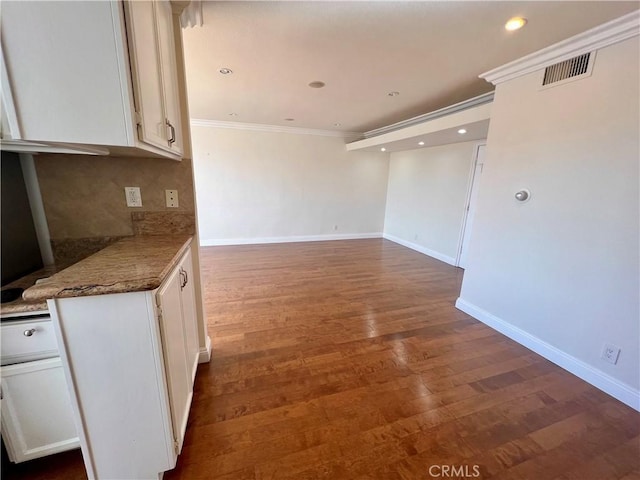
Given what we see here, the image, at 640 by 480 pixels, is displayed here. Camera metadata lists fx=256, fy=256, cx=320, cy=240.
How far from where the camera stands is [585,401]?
175 cm

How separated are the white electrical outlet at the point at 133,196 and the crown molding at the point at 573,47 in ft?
9.98

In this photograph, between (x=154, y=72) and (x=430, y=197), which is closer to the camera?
(x=154, y=72)

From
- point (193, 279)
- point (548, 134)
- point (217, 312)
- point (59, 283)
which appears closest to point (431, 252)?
point (548, 134)

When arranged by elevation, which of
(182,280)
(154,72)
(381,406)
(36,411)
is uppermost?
(154,72)

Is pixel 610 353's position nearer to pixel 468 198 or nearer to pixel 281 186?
pixel 468 198

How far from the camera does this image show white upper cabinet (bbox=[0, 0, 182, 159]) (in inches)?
34.5

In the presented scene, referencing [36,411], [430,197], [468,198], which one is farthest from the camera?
[430,197]

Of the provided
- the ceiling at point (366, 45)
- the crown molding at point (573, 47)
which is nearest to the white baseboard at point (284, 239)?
the ceiling at point (366, 45)

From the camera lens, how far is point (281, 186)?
211 inches

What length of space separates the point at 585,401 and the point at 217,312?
120 inches

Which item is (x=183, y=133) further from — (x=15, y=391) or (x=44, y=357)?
(x=15, y=391)

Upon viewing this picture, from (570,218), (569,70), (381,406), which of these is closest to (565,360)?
(570,218)

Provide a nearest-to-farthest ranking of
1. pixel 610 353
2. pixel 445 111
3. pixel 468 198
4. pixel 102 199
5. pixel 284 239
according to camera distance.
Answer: pixel 102 199 → pixel 610 353 → pixel 445 111 → pixel 468 198 → pixel 284 239

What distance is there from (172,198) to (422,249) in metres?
4.66
